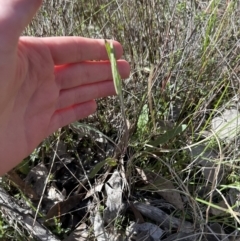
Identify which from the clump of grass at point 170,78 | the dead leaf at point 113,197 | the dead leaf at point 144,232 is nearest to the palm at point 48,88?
the clump of grass at point 170,78

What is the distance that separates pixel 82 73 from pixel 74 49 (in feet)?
0.28

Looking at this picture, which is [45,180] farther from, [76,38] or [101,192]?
[76,38]

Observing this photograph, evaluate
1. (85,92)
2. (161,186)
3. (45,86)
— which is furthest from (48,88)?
(161,186)

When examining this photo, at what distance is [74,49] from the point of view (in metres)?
1.40

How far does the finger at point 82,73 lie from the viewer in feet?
4.73

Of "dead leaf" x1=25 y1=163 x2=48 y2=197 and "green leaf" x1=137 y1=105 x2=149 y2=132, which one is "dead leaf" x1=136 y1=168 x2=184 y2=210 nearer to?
"green leaf" x1=137 y1=105 x2=149 y2=132

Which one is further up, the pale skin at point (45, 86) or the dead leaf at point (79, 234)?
the pale skin at point (45, 86)

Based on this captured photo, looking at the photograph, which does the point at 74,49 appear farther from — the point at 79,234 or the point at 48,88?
the point at 79,234

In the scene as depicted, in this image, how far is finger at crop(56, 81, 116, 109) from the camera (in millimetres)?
1473

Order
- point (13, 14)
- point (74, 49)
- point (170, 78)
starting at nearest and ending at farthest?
point (13, 14) < point (74, 49) < point (170, 78)

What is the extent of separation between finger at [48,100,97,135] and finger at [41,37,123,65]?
13cm

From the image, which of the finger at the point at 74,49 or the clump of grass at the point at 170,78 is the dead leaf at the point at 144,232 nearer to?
the clump of grass at the point at 170,78

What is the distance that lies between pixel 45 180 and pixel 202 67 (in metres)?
0.56

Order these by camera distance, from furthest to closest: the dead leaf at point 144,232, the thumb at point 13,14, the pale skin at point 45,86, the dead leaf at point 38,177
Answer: the dead leaf at point 38,177
the dead leaf at point 144,232
the pale skin at point 45,86
the thumb at point 13,14
